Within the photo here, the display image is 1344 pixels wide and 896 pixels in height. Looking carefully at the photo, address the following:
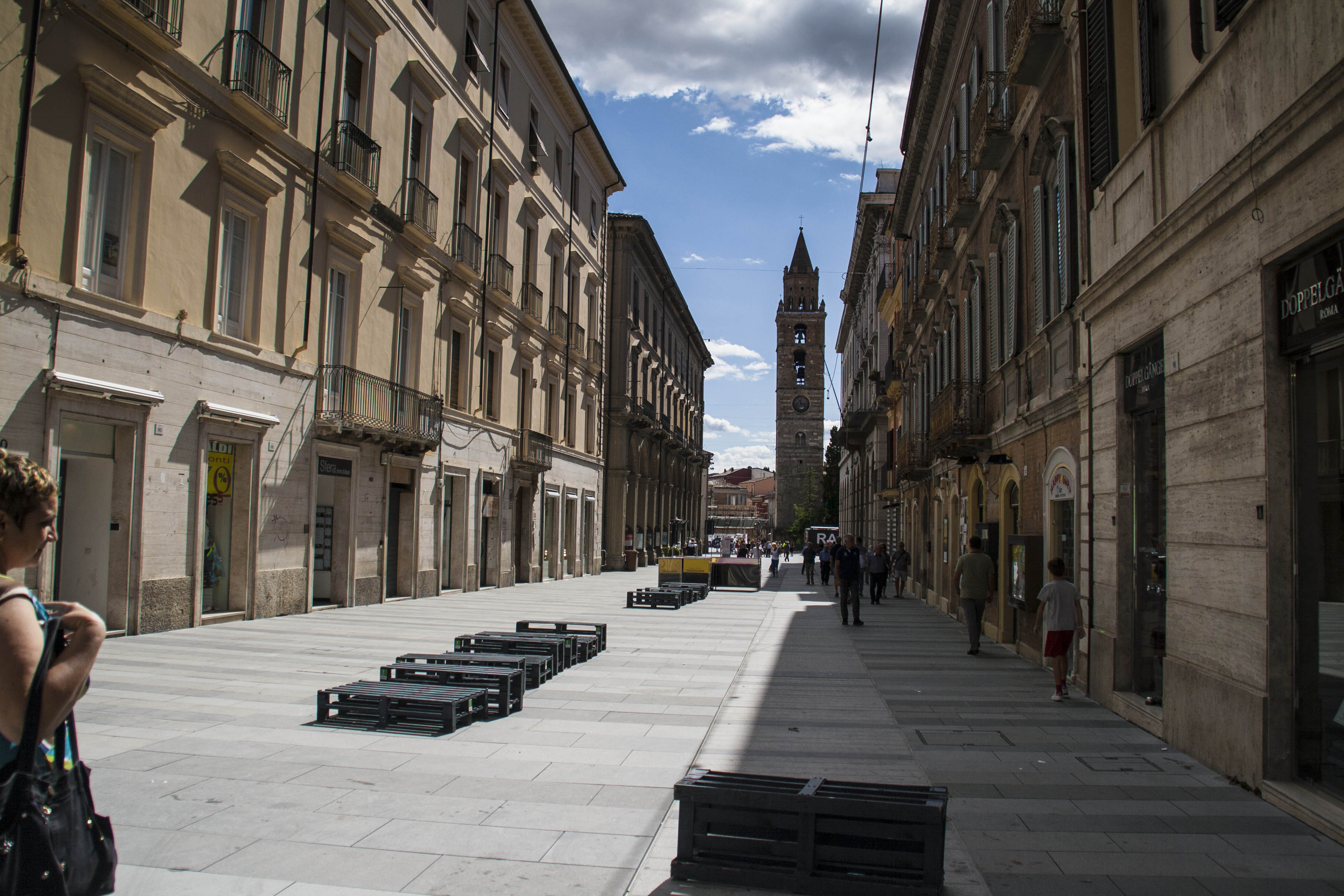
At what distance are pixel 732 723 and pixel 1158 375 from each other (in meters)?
4.80

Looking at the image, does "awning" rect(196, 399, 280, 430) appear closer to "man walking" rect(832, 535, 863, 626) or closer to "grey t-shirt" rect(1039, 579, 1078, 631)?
"man walking" rect(832, 535, 863, 626)

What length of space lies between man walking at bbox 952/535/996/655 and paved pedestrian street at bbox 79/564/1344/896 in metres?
1.38

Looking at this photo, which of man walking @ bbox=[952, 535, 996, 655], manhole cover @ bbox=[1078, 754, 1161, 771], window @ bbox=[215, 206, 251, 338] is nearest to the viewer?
manhole cover @ bbox=[1078, 754, 1161, 771]

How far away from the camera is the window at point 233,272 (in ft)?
50.0

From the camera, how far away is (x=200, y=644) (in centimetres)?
1236

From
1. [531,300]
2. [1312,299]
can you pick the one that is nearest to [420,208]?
[531,300]

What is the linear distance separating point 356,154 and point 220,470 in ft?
23.9

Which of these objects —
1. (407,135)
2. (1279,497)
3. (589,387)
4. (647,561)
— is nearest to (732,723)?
(1279,497)

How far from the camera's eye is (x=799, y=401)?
319ft

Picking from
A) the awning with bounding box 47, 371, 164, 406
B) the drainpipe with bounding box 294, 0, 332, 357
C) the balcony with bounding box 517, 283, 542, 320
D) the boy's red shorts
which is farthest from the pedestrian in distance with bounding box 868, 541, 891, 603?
the awning with bounding box 47, 371, 164, 406

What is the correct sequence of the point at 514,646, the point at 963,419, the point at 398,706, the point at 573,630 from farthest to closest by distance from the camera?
the point at 963,419
the point at 573,630
the point at 514,646
the point at 398,706

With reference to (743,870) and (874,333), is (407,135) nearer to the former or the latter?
(743,870)

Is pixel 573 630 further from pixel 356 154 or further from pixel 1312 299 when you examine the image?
pixel 356 154

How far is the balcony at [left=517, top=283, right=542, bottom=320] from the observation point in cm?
3014
